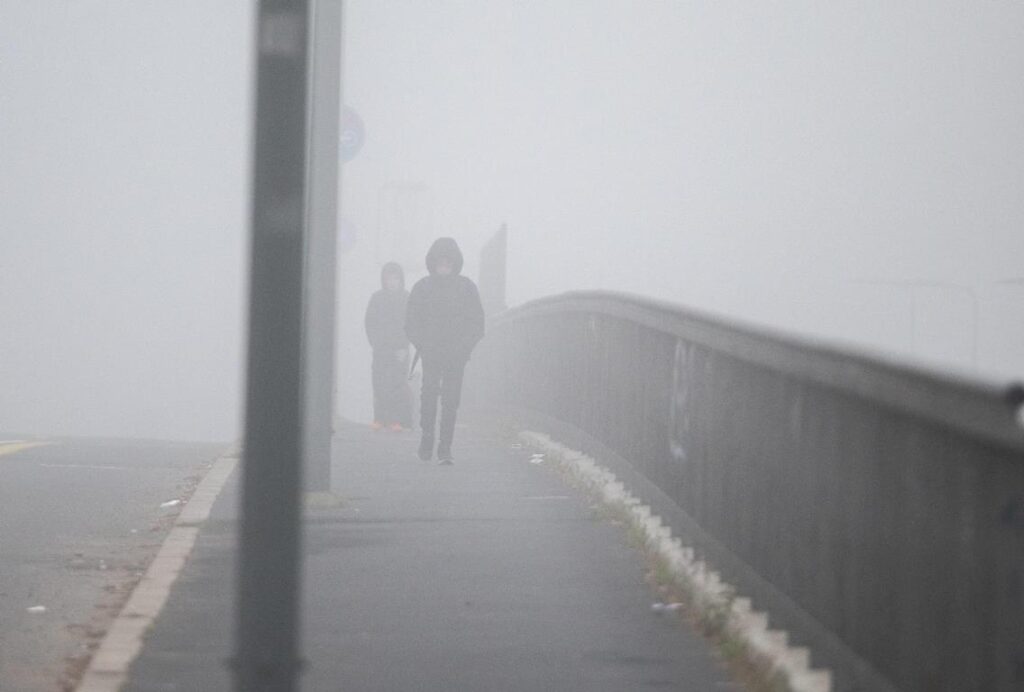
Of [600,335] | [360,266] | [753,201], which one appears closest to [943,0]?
[753,201]

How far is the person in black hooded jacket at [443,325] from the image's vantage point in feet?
52.0

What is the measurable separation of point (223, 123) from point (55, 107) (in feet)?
69.4

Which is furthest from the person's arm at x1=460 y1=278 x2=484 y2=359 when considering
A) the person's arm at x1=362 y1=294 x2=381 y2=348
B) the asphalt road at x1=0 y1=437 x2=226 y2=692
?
the person's arm at x1=362 y1=294 x2=381 y2=348

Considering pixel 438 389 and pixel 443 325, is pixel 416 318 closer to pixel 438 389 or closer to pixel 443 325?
pixel 443 325

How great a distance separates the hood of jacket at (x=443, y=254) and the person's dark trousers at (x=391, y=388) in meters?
4.81

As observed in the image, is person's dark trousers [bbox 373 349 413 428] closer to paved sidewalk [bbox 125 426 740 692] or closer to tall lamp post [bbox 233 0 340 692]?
paved sidewalk [bbox 125 426 740 692]

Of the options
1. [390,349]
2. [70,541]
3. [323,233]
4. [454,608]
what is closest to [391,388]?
[390,349]

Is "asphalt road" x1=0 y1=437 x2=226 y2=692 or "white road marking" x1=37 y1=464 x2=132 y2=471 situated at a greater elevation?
"asphalt road" x1=0 y1=437 x2=226 y2=692

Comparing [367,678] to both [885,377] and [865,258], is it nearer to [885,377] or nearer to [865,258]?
[885,377]

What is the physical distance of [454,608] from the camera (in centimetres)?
775

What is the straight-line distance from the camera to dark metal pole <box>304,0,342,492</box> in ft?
38.4

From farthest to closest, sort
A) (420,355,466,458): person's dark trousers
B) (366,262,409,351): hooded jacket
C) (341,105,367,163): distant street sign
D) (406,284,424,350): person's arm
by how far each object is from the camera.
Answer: (341,105,367,163): distant street sign
(366,262,409,351): hooded jacket
(406,284,424,350): person's arm
(420,355,466,458): person's dark trousers

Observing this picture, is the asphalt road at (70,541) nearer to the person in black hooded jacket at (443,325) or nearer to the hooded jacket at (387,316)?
the person in black hooded jacket at (443,325)

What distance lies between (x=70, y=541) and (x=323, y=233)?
287cm
